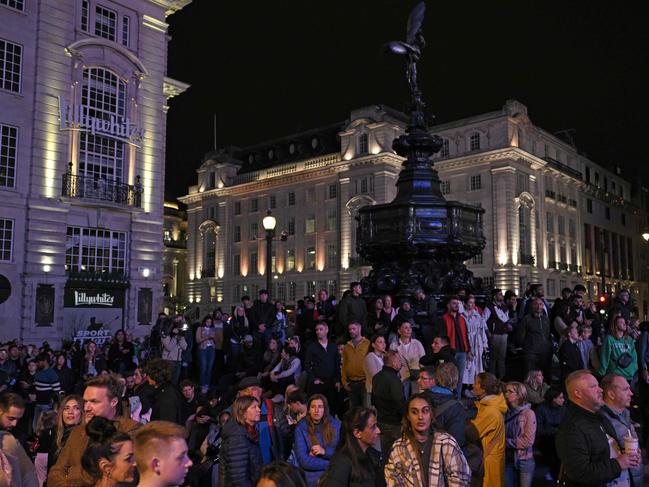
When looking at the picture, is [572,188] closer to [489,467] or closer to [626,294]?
[626,294]

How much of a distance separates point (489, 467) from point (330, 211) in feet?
191

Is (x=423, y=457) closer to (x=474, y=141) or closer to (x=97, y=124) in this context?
(x=97, y=124)

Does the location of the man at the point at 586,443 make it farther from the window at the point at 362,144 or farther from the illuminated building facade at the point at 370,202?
the window at the point at 362,144

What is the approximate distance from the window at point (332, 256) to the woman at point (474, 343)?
171 ft

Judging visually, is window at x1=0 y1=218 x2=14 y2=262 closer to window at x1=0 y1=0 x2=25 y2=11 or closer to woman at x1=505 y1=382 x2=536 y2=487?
window at x1=0 y1=0 x2=25 y2=11

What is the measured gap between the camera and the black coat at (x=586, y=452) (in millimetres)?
4645

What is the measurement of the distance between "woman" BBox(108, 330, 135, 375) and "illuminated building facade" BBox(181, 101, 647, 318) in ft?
123

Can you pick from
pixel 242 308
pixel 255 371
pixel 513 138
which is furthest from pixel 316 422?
pixel 513 138

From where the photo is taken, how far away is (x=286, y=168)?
68750 mm

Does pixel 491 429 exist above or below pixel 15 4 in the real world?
below

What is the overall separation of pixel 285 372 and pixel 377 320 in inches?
99.8

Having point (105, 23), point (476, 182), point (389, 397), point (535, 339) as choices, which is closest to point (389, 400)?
point (389, 397)

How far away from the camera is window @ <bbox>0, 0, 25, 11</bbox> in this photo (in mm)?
25781

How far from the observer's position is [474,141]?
60.8 meters
